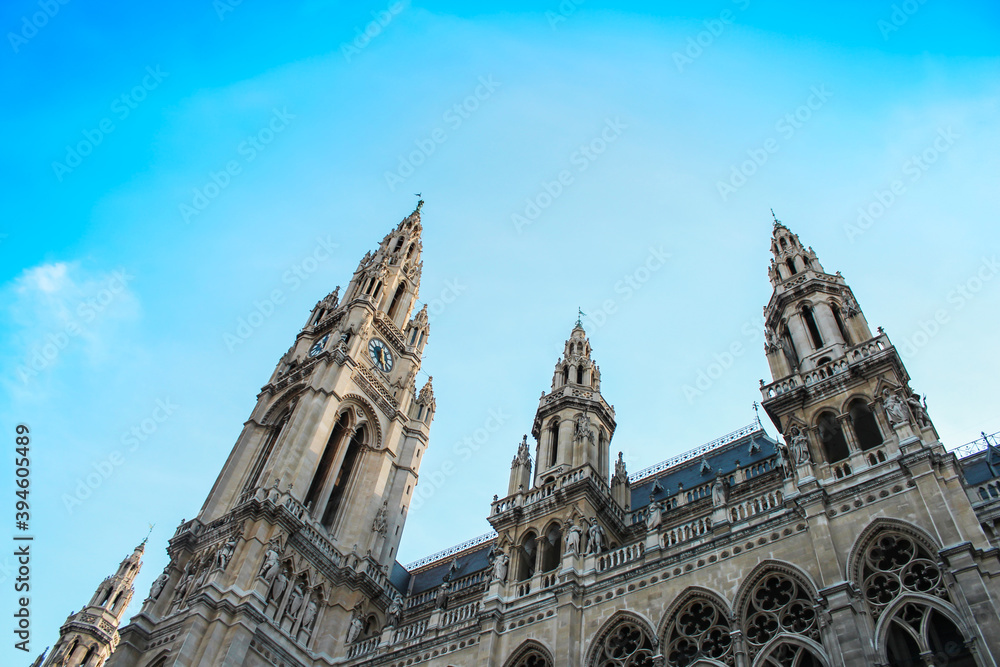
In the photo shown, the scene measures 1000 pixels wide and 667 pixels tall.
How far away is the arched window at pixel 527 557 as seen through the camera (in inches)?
1012

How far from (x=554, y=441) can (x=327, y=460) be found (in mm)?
10626

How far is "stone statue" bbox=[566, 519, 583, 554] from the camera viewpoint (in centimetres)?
2288

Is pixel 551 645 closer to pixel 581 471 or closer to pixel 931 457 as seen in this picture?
pixel 581 471

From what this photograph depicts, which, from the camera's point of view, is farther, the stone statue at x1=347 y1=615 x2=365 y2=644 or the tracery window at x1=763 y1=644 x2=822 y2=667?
the stone statue at x1=347 y1=615 x2=365 y2=644

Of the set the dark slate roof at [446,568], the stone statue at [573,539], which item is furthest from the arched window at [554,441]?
the dark slate roof at [446,568]

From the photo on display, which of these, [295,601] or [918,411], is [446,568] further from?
[918,411]

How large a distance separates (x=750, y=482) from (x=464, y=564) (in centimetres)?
1566

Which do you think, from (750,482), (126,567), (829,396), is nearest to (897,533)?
(829,396)

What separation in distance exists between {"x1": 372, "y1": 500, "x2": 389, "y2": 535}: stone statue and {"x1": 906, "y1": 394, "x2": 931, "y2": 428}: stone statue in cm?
2082

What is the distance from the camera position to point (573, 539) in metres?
23.2

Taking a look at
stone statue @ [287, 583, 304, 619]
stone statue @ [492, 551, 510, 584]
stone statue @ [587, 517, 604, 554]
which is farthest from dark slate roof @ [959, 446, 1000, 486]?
stone statue @ [287, 583, 304, 619]

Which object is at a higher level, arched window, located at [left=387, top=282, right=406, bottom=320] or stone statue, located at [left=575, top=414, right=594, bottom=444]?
arched window, located at [left=387, top=282, right=406, bottom=320]

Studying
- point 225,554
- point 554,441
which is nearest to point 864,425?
point 554,441

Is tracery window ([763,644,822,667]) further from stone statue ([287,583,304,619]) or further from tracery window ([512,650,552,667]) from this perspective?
stone statue ([287,583,304,619])
